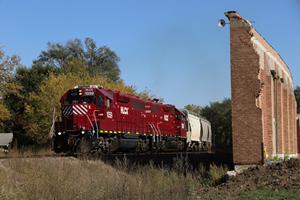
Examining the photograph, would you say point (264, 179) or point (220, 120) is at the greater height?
point (220, 120)

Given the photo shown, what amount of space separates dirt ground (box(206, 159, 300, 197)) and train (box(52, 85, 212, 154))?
31.6 ft

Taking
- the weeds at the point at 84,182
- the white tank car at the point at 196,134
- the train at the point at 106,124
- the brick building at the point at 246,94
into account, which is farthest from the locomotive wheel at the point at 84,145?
the white tank car at the point at 196,134

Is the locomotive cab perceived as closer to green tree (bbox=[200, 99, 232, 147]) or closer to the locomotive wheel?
the locomotive wheel

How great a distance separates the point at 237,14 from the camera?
22.3 metres

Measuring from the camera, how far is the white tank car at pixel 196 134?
47247 millimetres

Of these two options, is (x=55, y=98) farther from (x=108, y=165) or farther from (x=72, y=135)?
(x=108, y=165)

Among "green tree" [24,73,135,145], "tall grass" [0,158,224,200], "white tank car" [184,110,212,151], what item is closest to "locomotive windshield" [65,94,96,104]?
"tall grass" [0,158,224,200]

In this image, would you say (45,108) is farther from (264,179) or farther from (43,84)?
(264,179)

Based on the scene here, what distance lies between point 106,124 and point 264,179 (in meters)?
13.5

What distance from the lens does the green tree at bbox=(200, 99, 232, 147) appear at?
84.2m

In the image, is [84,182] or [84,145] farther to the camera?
[84,145]

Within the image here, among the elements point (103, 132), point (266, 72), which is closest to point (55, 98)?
point (103, 132)

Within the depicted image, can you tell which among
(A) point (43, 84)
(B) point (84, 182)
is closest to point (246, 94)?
(B) point (84, 182)

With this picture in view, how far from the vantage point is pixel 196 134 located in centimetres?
5044
